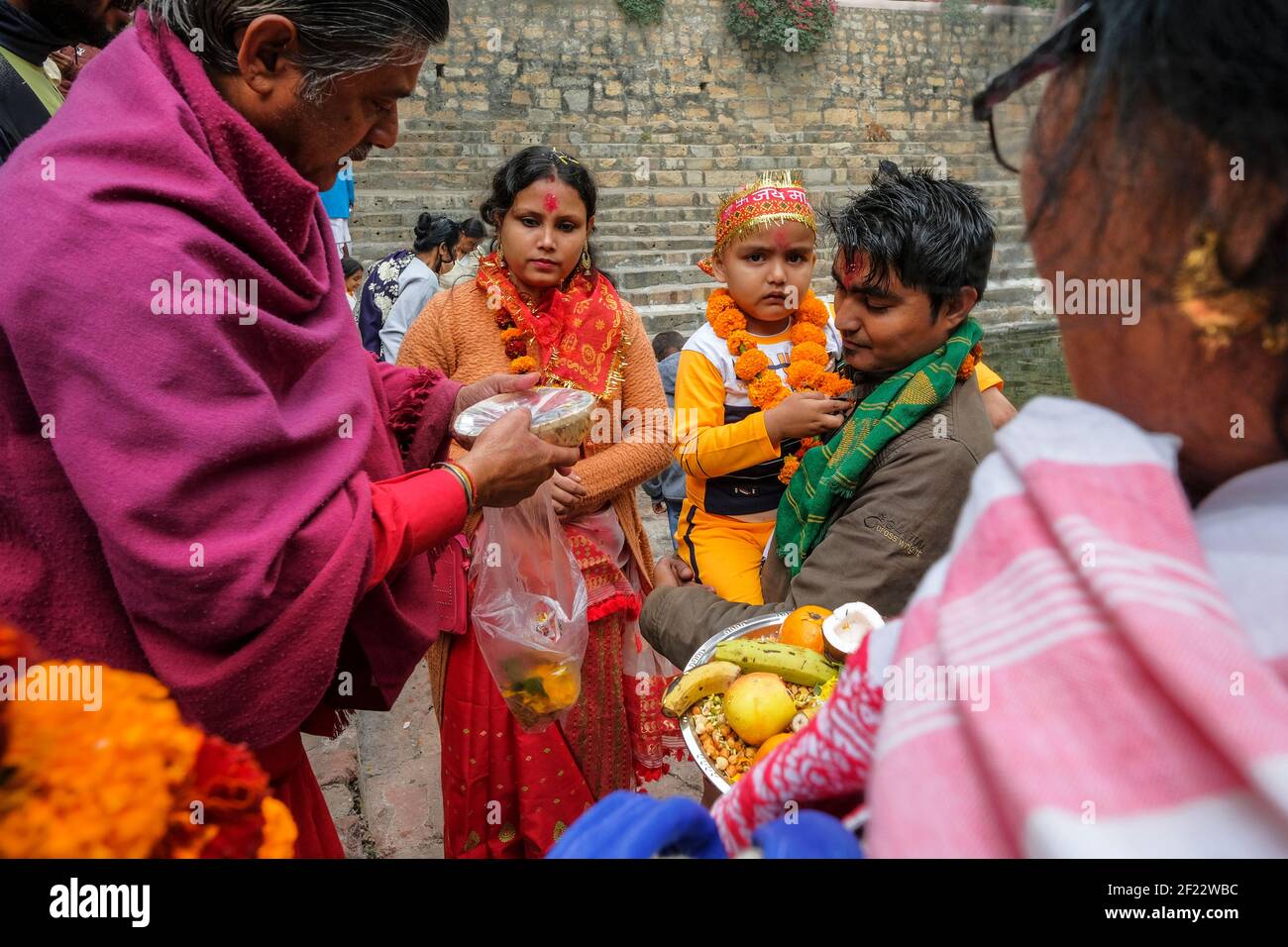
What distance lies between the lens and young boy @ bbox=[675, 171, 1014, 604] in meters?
2.87

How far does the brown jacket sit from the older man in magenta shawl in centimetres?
96

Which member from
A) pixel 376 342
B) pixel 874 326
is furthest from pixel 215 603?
pixel 376 342

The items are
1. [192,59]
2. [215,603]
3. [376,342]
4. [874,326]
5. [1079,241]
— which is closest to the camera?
[1079,241]

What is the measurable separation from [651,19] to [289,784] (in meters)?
19.8

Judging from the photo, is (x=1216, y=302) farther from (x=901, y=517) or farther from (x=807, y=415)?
(x=807, y=415)

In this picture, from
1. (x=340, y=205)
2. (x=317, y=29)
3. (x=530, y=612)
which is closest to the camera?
(x=317, y=29)

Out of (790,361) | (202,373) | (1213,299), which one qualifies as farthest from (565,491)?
(1213,299)

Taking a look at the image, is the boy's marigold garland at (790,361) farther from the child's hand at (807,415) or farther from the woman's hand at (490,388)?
the woman's hand at (490,388)

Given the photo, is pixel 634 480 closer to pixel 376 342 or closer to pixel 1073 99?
pixel 1073 99

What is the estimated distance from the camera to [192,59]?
1451 millimetres

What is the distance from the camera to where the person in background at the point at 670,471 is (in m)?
5.21

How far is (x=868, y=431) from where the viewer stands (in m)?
2.15

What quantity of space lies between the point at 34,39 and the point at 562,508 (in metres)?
2.04

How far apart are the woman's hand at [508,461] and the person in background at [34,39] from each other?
1590 millimetres
